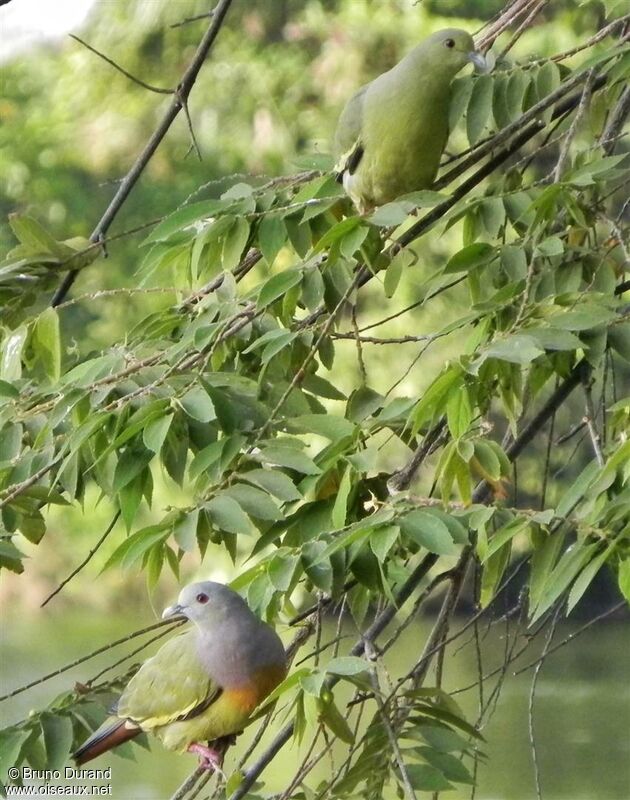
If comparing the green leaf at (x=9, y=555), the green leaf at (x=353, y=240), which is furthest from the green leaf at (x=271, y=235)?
the green leaf at (x=9, y=555)

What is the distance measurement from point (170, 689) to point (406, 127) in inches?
26.6

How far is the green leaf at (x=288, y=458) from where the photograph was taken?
1192 mm

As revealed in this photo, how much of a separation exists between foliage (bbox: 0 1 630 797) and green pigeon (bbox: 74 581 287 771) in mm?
40

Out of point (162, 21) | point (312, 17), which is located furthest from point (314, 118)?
point (162, 21)

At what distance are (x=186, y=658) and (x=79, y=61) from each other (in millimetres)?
7475

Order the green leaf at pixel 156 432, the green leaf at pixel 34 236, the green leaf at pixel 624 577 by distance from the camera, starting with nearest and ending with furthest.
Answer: the green leaf at pixel 624 577, the green leaf at pixel 156 432, the green leaf at pixel 34 236

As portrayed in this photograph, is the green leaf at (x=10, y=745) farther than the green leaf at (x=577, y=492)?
Yes

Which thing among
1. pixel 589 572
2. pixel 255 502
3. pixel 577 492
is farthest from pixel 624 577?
pixel 255 502

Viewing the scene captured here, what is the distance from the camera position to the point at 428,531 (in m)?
1.09

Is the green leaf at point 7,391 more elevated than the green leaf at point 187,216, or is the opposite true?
the green leaf at point 187,216

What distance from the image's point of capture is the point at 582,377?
Answer: 1327 mm

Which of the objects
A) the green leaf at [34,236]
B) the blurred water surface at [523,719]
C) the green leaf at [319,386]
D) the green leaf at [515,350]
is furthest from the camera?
the blurred water surface at [523,719]

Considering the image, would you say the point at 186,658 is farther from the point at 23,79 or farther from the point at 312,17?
the point at 23,79

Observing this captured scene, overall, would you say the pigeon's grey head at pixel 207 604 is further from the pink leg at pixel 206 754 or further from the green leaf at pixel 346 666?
the green leaf at pixel 346 666
